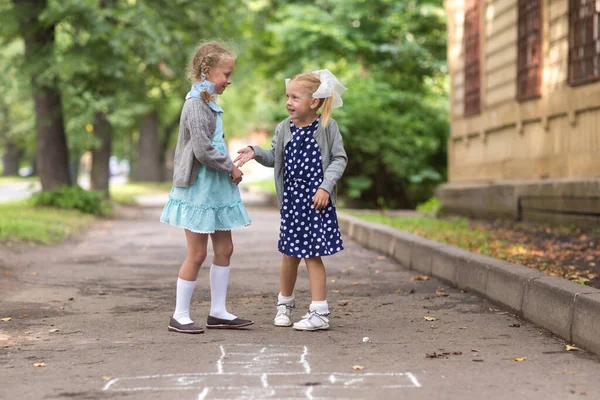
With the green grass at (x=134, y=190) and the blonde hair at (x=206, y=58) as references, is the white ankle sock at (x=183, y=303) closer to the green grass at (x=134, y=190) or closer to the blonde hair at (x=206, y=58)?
the blonde hair at (x=206, y=58)

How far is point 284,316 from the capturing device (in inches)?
262

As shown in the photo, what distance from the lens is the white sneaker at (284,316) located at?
21.6 ft

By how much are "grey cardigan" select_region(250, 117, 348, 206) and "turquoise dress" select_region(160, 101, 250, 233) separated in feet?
0.94

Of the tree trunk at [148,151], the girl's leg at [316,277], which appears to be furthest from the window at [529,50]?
the tree trunk at [148,151]

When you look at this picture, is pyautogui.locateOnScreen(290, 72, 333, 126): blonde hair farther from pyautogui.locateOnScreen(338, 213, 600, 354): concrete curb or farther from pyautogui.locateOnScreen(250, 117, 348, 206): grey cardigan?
pyautogui.locateOnScreen(338, 213, 600, 354): concrete curb

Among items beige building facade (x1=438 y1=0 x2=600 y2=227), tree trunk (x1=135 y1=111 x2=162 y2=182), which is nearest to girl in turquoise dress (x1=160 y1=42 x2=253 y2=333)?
beige building facade (x1=438 y1=0 x2=600 y2=227)

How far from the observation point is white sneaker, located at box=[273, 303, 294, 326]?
6.59 meters

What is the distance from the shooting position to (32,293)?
8438 millimetres

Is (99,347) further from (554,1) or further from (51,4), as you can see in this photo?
(51,4)

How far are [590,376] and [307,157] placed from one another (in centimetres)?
243

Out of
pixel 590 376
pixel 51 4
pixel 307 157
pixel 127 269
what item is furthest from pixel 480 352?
pixel 51 4

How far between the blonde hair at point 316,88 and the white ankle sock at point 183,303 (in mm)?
1419

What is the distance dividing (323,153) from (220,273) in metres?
1.07

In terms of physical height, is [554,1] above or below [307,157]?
above
